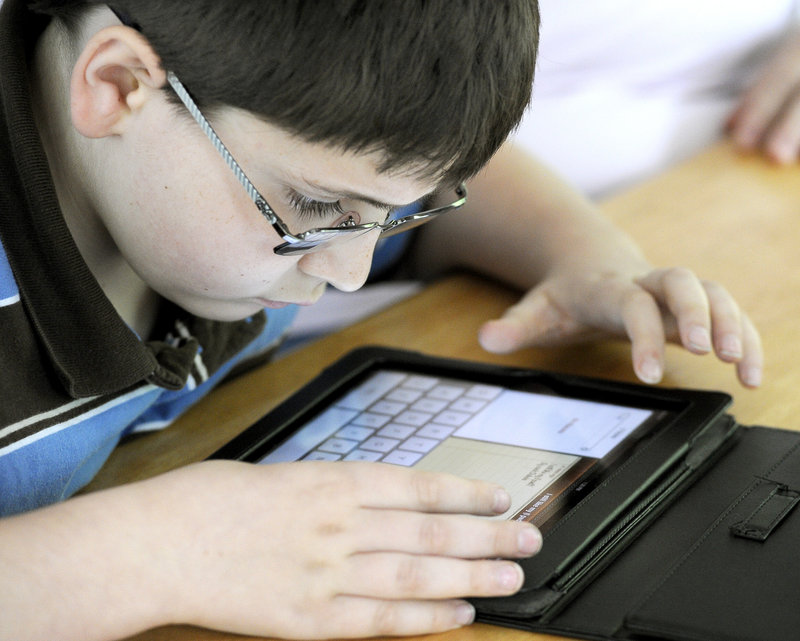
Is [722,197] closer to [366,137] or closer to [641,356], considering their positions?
[641,356]

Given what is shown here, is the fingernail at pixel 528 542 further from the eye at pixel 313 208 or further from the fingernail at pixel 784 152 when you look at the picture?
the fingernail at pixel 784 152

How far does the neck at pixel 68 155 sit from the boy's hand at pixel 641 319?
1.07 ft

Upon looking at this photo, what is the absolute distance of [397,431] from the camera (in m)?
0.70

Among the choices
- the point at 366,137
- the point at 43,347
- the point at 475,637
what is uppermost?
the point at 366,137

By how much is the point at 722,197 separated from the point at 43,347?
0.80 m

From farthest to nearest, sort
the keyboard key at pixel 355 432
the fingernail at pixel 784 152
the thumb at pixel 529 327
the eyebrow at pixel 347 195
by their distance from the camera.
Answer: the fingernail at pixel 784 152, the thumb at pixel 529 327, the keyboard key at pixel 355 432, the eyebrow at pixel 347 195

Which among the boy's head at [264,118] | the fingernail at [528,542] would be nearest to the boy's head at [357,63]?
the boy's head at [264,118]

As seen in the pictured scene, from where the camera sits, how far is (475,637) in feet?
1.72

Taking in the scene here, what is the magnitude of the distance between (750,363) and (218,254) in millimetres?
417

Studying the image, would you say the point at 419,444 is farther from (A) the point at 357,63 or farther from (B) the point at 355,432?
(A) the point at 357,63

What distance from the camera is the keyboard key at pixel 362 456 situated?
67 cm

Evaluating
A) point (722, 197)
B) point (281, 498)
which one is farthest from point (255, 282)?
point (722, 197)

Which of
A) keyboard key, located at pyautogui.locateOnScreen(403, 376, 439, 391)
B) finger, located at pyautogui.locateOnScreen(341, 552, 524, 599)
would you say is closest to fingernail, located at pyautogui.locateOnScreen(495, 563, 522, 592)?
finger, located at pyautogui.locateOnScreen(341, 552, 524, 599)

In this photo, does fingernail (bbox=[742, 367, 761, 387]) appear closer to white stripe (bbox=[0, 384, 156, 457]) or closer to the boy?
the boy
